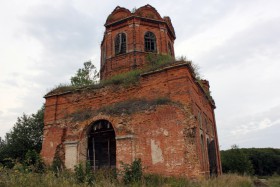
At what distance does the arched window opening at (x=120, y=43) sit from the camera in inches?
603

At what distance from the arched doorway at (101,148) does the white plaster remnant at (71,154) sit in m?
0.91

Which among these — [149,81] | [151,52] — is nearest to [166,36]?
[151,52]

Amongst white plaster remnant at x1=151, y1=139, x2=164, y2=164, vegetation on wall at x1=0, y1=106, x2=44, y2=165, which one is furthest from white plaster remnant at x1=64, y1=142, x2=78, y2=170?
vegetation on wall at x1=0, y1=106, x2=44, y2=165

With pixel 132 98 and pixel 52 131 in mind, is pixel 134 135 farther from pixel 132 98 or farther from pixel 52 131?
pixel 52 131

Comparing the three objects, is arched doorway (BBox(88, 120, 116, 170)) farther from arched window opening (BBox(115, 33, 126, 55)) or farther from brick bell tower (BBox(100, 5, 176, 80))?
arched window opening (BBox(115, 33, 126, 55))

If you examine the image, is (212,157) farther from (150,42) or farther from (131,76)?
(150,42)

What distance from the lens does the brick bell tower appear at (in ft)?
48.7

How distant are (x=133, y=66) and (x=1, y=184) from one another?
974cm

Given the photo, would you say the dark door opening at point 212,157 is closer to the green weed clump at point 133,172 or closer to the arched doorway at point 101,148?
the green weed clump at point 133,172

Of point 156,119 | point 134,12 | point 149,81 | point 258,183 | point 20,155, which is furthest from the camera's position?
point 20,155

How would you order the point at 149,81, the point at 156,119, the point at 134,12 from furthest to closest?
1. the point at 134,12
2. the point at 149,81
3. the point at 156,119

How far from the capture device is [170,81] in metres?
10.8

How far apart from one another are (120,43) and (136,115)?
6171mm

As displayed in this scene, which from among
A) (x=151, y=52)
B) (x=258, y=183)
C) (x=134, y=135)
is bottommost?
(x=258, y=183)
